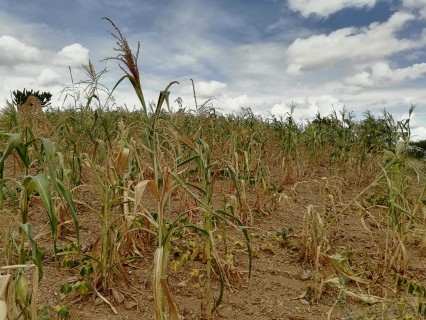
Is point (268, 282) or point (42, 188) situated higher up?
point (42, 188)

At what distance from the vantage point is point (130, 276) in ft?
7.91

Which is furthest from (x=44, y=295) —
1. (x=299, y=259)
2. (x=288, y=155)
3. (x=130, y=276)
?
(x=288, y=155)

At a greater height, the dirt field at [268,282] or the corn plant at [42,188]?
the corn plant at [42,188]

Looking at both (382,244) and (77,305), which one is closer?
(77,305)

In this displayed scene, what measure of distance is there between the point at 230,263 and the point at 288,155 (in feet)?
9.31

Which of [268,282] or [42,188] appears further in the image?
[268,282]

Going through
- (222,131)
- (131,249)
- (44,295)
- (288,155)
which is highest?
(222,131)

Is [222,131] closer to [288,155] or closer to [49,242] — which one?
[288,155]

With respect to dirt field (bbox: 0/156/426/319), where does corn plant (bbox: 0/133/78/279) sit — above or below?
above

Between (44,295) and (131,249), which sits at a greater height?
(131,249)

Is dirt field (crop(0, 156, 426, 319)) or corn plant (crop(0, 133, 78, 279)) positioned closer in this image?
corn plant (crop(0, 133, 78, 279))

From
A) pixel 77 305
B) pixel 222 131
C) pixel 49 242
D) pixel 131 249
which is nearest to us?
pixel 77 305

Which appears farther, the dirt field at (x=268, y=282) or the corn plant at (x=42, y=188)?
the dirt field at (x=268, y=282)

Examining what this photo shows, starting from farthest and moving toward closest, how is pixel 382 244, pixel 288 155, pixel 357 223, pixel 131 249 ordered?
1. pixel 288 155
2. pixel 357 223
3. pixel 382 244
4. pixel 131 249
